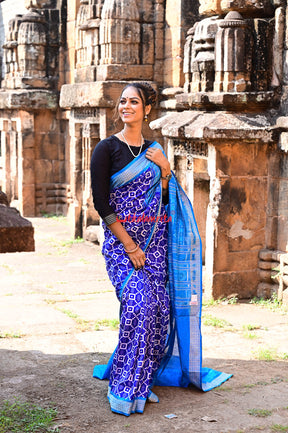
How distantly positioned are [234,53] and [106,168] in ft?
8.98

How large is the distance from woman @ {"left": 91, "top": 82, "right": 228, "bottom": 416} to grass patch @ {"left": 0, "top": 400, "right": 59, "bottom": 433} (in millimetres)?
399

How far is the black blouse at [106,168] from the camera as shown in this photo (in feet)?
13.7

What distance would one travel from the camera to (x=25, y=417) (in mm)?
Result: 3889

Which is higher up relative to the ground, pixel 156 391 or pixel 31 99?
pixel 31 99

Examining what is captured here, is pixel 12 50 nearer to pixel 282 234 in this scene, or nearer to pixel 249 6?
pixel 249 6

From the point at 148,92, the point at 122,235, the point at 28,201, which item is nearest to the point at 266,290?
the point at 122,235

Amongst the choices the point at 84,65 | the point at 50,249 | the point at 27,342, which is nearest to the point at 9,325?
the point at 27,342

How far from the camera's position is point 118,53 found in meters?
9.33

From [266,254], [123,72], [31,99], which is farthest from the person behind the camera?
[31,99]

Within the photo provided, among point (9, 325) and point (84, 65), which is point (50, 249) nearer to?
point (84, 65)

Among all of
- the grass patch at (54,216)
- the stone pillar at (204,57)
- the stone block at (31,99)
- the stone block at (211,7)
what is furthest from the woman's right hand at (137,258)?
the stone block at (31,99)

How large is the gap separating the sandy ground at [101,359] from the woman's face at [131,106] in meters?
1.72

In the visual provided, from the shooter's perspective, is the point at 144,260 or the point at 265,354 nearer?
the point at 144,260

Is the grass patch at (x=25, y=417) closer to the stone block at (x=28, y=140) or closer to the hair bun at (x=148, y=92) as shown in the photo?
the hair bun at (x=148, y=92)
